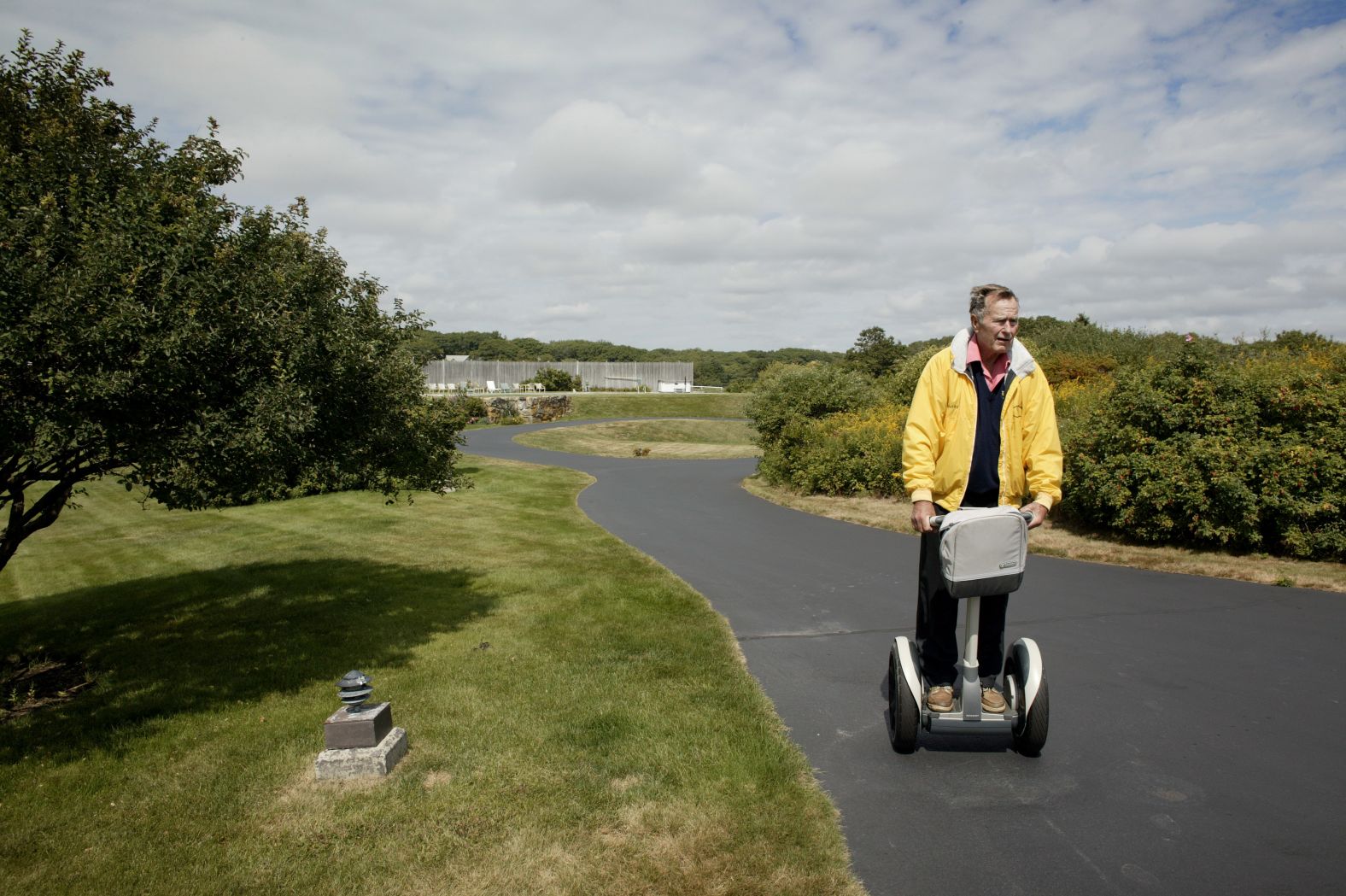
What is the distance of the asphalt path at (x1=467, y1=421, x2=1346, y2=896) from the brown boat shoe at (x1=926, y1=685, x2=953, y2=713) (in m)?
0.33

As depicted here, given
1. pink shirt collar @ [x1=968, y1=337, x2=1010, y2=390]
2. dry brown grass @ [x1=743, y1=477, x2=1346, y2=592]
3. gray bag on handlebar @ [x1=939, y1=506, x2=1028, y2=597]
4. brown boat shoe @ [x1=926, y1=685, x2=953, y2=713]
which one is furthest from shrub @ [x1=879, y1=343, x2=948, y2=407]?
gray bag on handlebar @ [x1=939, y1=506, x2=1028, y2=597]

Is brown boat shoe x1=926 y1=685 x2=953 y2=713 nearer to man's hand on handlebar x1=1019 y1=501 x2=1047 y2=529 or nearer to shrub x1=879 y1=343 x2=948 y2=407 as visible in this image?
man's hand on handlebar x1=1019 y1=501 x2=1047 y2=529

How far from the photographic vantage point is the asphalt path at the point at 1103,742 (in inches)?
131

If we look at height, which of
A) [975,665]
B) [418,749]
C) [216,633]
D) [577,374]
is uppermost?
[577,374]

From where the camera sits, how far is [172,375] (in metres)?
4.55

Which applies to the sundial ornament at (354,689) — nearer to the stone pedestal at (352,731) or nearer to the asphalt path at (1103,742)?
the stone pedestal at (352,731)

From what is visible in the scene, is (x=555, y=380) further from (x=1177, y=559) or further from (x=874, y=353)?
(x=1177, y=559)

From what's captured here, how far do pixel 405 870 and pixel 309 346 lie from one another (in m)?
3.39

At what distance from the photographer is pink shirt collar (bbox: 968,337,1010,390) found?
13.3ft

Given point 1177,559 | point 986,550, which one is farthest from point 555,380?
point 986,550

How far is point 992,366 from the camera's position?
4.10 meters

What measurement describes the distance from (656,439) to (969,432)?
1377 inches

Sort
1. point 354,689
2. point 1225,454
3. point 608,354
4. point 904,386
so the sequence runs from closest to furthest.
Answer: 1. point 354,689
2. point 1225,454
3. point 904,386
4. point 608,354

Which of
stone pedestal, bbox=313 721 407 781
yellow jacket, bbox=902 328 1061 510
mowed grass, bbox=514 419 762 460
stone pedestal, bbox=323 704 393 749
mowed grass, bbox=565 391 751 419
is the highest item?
yellow jacket, bbox=902 328 1061 510
